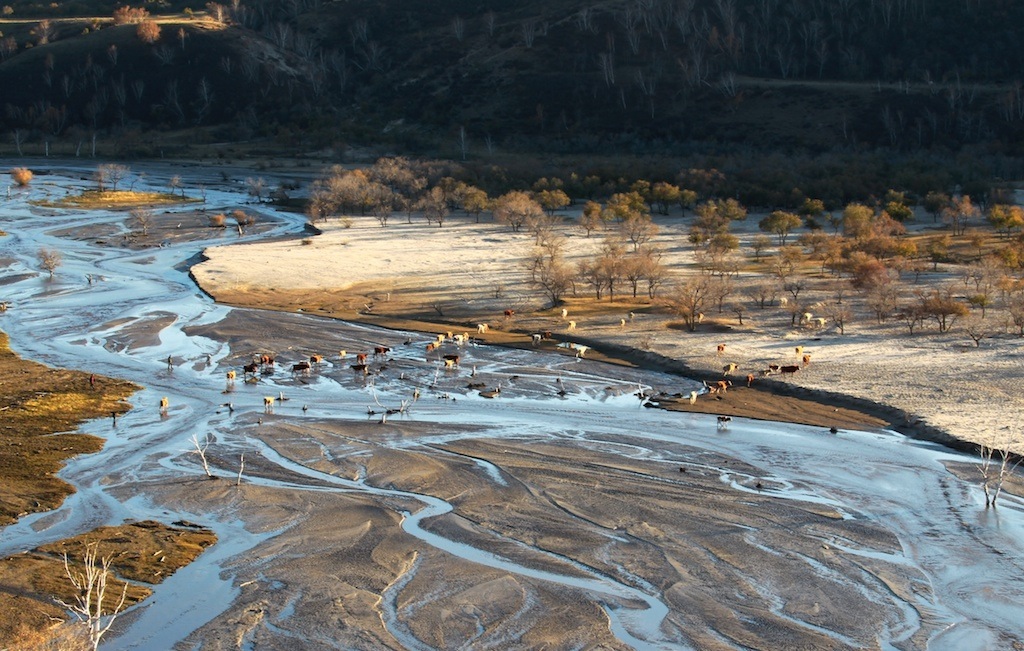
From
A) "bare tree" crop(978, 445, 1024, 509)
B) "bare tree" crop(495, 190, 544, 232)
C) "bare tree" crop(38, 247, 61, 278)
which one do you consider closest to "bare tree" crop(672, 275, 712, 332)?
"bare tree" crop(978, 445, 1024, 509)

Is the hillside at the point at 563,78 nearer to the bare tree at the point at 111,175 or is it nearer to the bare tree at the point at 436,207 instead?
the bare tree at the point at 111,175

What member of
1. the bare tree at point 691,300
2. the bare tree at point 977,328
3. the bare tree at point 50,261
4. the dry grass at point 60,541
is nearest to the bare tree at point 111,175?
the bare tree at point 50,261

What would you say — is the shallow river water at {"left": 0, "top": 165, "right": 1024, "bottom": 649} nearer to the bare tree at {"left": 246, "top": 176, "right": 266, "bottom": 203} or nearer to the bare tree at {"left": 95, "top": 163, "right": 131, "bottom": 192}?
the bare tree at {"left": 246, "top": 176, "right": 266, "bottom": 203}

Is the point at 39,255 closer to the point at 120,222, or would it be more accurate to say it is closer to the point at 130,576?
the point at 120,222

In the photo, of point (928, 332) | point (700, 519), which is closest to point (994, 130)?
point (928, 332)

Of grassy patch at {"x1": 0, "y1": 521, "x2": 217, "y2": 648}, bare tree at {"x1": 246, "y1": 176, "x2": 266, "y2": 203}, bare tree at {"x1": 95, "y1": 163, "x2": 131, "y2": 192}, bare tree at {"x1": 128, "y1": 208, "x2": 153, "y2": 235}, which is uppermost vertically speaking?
bare tree at {"x1": 95, "y1": 163, "x2": 131, "y2": 192}

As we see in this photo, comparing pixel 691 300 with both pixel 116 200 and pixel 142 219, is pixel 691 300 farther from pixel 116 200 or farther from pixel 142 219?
pixel 116 200
